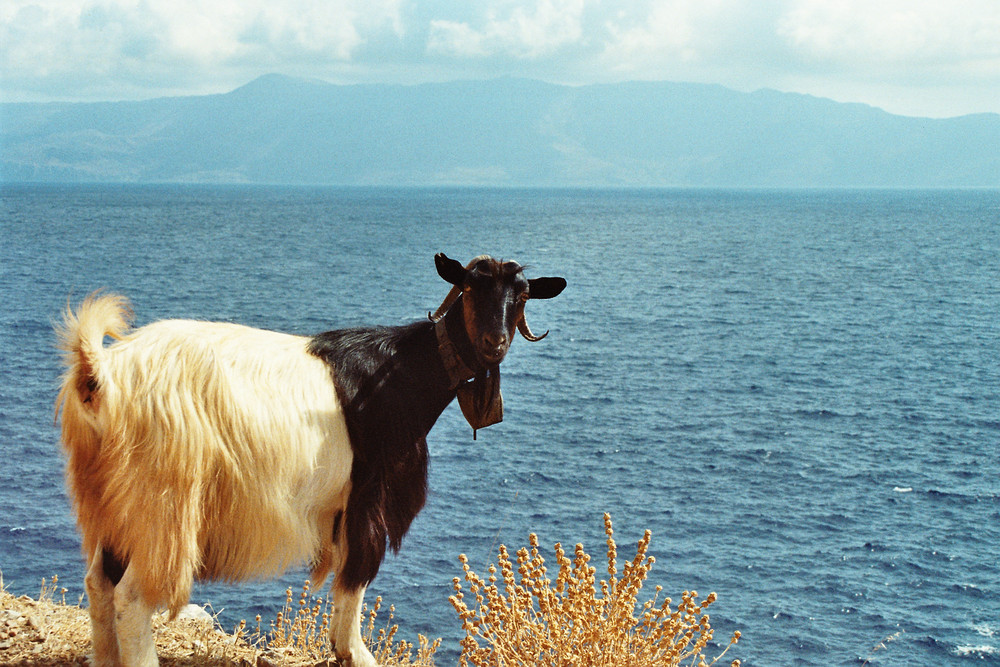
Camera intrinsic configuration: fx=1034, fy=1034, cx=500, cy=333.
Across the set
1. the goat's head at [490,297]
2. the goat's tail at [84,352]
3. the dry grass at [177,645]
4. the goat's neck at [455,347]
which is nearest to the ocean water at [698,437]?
the dry grass at [177,645]

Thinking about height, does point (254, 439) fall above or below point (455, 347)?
below

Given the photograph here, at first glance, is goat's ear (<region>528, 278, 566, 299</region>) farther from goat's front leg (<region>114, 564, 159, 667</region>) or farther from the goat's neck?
goat's front leg (<region>114, 564, 159, 667</region>)

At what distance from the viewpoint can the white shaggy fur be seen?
585 cm

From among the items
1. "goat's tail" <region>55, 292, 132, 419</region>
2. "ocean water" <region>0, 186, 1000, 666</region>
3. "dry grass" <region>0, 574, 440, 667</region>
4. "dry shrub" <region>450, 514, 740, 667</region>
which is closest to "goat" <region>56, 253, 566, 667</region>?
"goat's tail" <region>55, 292, 132, 419</region>

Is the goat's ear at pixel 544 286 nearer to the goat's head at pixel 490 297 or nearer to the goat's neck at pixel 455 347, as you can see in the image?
the goat's head at pixel 490 297

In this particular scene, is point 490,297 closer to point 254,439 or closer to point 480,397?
point 480,397

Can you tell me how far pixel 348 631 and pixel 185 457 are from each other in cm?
181

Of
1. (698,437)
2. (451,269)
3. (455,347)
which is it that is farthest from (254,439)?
(698,437)

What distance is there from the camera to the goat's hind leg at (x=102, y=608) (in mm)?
6113

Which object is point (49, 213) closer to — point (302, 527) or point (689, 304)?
point (689, 304)

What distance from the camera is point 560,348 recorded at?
49.2 metres

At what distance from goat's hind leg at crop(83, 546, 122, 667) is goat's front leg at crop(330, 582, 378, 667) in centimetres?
136

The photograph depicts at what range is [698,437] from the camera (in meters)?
35.4

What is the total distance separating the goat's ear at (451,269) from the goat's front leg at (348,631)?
2.14 m
